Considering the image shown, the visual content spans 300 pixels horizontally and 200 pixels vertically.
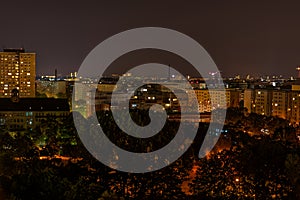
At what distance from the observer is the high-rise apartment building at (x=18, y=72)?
17.4 meters

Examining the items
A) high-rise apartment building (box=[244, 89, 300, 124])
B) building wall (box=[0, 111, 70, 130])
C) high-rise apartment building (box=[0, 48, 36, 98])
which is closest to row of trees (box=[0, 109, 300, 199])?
building wall (box=[0, 111, 70, 130])

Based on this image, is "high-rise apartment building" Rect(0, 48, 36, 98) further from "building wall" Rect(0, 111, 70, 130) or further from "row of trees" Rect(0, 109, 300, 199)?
"row of trees" Rect(0, 109, 300, 199)

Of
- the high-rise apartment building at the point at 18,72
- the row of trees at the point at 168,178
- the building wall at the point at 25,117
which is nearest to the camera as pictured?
the row of trees at the point at 168,178

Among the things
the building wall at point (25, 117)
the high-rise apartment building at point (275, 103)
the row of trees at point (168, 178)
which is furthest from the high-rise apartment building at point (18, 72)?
the row of trees at point (168, 178)

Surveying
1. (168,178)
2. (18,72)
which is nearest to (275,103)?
(18,72)

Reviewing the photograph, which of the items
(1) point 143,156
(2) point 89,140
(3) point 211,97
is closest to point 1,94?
(3) point 211,97

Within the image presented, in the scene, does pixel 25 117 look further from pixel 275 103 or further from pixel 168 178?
pixel 275 103

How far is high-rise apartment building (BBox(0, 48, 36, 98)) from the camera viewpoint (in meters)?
17.4

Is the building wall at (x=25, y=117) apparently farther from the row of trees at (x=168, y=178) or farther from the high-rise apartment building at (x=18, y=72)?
the high-rise apartment building at (x=18, y=72)

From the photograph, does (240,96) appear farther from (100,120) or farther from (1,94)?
(100,120)

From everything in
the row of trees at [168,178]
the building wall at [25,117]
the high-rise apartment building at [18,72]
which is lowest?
the row of trees at [168,178]

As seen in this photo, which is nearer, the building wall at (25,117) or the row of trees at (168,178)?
the row of trees at (168,178)

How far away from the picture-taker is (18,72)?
17609mm

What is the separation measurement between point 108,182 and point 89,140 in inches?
83.1
